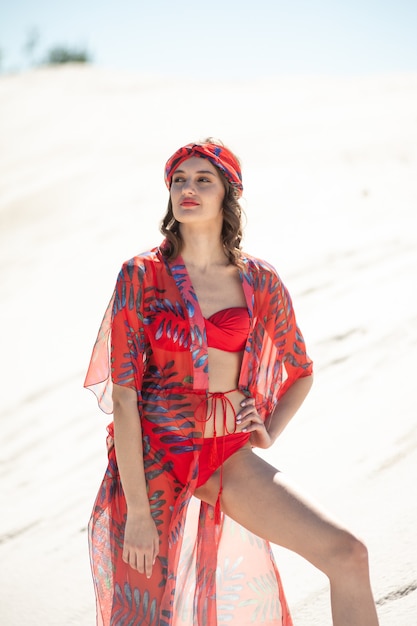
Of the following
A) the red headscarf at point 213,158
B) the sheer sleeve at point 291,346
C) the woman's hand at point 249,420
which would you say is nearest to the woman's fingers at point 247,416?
the woman's hand at point 249,420

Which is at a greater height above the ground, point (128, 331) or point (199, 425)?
point (128, 331)

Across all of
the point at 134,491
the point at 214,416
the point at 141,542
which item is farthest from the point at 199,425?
the point at 141,542

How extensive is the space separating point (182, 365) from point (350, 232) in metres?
6.43

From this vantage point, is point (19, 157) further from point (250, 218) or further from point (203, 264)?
point (203, 264)

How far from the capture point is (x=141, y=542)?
105 inches

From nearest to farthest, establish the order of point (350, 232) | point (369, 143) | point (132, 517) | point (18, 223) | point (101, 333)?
point (132, 517)
point (101, 333)
point (350, 232)
point (369, 143)
point (18, 223)

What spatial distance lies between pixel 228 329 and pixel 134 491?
0.66 m

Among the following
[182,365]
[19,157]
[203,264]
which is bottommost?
[182,365]

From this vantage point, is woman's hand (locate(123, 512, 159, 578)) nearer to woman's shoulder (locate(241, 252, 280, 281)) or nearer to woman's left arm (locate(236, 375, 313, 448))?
woman's left arm (locate(236, 375, 313, 448))

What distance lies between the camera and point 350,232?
8.90 metres

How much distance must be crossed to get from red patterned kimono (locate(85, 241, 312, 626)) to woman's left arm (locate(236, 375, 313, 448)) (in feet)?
0.18

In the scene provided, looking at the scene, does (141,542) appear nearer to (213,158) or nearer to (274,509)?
(274,509)

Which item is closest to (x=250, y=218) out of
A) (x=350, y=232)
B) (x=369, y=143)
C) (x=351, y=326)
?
(x=350, y=232)

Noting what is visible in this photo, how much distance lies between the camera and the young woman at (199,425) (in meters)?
2.69
